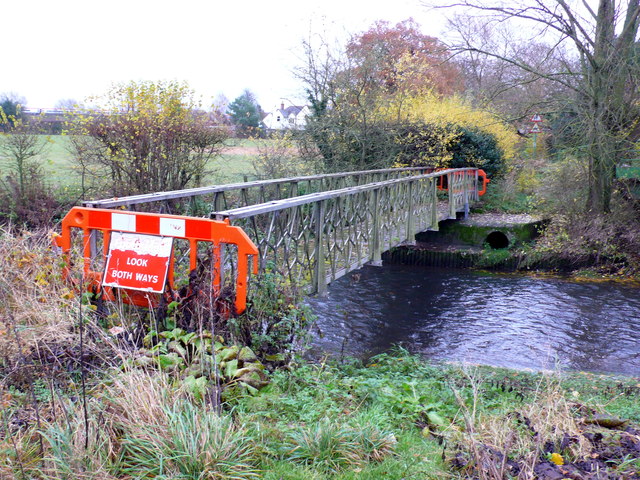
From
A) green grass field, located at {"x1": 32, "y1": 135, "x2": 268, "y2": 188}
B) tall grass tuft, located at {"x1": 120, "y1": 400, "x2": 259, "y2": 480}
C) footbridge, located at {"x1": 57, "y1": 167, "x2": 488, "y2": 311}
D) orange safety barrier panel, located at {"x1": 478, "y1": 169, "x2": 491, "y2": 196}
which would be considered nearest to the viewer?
tall grass tuft, located at {"x1": 120, "y1": 400, "x2": 259, "y2": 480}

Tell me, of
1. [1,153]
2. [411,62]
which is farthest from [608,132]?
[1,153]

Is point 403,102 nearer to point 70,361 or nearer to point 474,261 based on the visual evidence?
point 474,261

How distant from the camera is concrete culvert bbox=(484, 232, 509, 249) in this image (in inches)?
655

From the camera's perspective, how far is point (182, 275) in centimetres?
552

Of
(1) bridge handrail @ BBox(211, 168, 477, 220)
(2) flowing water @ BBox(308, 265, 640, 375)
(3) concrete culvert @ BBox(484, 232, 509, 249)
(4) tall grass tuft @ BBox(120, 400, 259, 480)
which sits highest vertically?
(1) bridge handrail @ BBox(211, 168, 477, 220)

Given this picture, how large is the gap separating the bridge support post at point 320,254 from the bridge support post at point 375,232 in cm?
197

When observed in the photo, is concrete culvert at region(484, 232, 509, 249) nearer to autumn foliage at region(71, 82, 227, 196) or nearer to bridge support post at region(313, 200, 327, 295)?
autumn foliage at region(71, 82, 227, 196)

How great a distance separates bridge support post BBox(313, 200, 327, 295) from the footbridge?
0.01m

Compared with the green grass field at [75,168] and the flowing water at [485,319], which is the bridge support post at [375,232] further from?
the green grass field at [75,168]

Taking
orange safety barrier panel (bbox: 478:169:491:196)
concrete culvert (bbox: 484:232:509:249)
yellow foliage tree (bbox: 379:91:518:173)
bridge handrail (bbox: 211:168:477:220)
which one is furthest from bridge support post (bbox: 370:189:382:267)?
orange safety barrier panel (bbox: 478:169:491:196)

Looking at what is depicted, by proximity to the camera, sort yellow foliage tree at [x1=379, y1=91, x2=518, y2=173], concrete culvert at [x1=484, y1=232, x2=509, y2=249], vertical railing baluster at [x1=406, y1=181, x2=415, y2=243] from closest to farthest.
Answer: vertical railing baluster at [x1=406, y1=181, x2=415, y2=243] → concrete culvert at [x1=484, y1=232, x2=509, y2=249] → yellow foliage tree at [x1=379, y1=91, x2=518, y2=173]

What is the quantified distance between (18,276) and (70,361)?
1.42 m

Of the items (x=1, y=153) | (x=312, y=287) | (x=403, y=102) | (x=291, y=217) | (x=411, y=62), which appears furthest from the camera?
(x=411, y=62)

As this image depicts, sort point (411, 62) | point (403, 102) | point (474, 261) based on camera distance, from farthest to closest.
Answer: point (411, 62)
point (403, 102)
point (474, 261)
